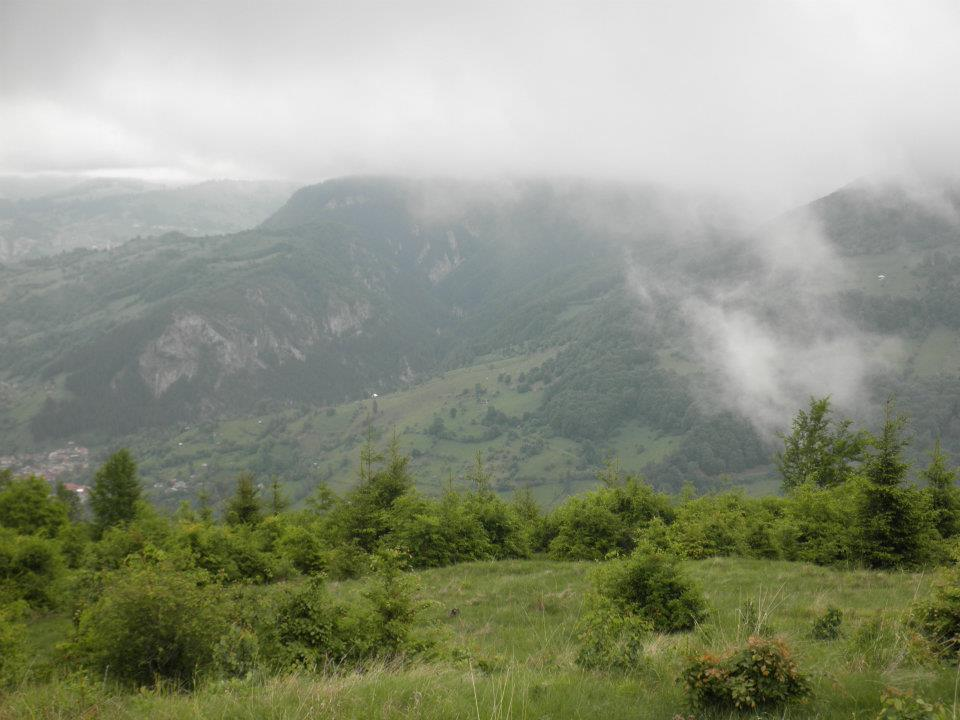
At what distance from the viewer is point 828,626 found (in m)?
10.6

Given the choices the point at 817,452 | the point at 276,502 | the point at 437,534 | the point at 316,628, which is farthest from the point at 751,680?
the point at 276,502

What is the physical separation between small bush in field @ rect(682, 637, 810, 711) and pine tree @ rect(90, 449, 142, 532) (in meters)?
41.7

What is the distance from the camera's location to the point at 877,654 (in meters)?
7.92

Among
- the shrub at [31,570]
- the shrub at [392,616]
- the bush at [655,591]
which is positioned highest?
the shrub at [392,616]

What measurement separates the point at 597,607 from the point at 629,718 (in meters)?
6.38

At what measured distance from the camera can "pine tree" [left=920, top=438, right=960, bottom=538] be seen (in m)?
23.6

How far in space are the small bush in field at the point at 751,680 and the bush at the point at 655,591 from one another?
6.14 metres

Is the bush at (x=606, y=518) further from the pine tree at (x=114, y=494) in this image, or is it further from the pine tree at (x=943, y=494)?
the pine tree at (x=114, y=494)

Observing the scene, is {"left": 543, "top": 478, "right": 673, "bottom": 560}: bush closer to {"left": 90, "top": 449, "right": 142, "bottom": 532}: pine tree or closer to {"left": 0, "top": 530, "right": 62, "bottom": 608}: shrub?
{"left": 0, "top": 530, "right": 62, "bottom": 608}: shrub

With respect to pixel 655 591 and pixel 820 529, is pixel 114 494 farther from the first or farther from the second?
pixel 820 529

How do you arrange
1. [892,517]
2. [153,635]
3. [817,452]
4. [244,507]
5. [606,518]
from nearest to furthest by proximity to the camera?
[153,635], [892,517], [606,518], [244,507], [817,452]

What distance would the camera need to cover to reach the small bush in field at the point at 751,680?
250 inches

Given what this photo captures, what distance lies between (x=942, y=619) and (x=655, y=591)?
563 cm

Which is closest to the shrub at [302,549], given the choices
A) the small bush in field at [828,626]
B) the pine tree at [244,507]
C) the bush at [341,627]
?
the pine tree at [244,507]
